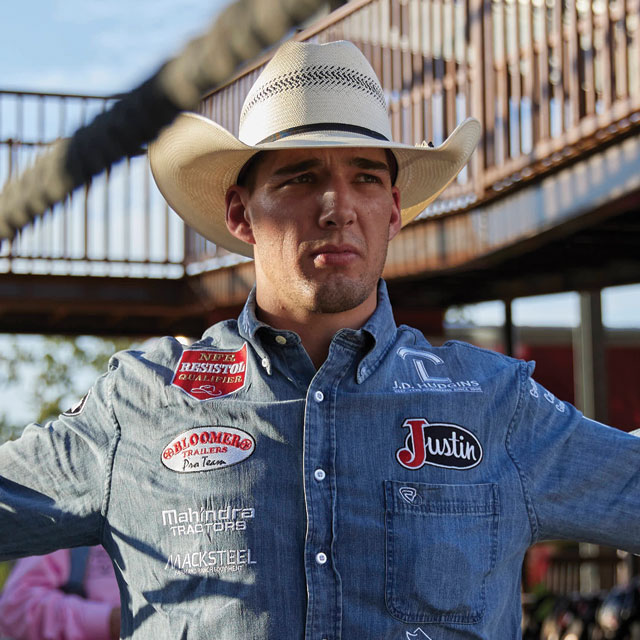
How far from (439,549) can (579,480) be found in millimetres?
285

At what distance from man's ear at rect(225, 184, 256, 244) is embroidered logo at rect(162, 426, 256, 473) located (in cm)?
53

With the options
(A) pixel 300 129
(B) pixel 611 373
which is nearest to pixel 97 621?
(A) pixel 300 129

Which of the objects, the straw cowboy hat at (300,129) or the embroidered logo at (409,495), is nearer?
the embroidered logo at (409,495)

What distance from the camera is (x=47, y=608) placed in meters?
2.92

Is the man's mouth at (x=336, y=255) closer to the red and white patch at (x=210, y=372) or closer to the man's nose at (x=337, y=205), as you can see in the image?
the man's nose at (x=337, y=205)

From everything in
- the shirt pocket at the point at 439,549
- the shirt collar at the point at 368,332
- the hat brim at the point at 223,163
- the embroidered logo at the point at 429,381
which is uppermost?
the hat brim at the point at 223,163

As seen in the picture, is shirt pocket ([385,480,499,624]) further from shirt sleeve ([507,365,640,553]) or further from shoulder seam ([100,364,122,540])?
shoulder seam ([100,364,122,540])

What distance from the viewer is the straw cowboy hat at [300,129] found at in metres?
1.97

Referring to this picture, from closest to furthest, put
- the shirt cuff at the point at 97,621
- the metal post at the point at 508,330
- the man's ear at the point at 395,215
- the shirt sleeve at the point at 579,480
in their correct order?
the shirt sleeve at the point at 579,480 < the man's ear at the point at 395,215 < the shirt cuff at the point at 97,621 < the metal post at the point at 508,330

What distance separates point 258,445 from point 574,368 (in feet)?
27.5

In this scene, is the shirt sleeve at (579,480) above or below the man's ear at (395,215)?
below

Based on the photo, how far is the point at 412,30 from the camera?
17.6 ft

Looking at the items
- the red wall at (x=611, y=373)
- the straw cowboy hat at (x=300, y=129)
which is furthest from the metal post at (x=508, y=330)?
the straw cowboy hat at (x=300, y=129)

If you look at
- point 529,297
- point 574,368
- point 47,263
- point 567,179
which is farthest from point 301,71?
point 574,368
